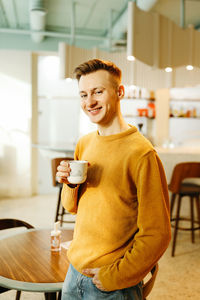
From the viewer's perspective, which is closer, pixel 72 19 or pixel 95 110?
pixel 95 110

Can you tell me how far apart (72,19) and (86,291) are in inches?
183

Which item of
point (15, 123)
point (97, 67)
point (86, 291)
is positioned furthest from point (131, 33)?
point (15, 123)

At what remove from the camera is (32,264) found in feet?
4.79

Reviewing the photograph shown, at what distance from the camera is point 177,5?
196 inches

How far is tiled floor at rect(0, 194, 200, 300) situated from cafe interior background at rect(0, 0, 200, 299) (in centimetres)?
6

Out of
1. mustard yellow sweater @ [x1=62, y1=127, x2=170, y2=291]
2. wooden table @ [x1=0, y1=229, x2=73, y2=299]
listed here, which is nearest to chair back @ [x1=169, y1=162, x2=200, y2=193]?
wooden table @ [x1=0, y1=229, x2=73, y2=299]

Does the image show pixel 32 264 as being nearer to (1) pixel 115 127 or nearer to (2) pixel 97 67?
(1) pixel 115 127

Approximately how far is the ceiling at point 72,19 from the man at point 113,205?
11.5ft

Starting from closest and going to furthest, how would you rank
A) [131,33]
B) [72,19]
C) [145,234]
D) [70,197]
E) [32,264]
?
[145,234] → [70,197] → [32,264] → [131,33] → [72,19]

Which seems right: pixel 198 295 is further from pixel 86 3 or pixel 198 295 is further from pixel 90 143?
pixel 86 3

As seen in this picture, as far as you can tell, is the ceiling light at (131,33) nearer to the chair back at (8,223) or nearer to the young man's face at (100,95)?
the chair back at (8,223)

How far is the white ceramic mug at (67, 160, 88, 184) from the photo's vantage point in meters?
1.05

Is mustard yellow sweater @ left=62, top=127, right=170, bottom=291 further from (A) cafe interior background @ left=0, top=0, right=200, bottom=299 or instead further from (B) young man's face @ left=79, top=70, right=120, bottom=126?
(A) cafe interior background @ left=0, top=0, right=200, bottom=299

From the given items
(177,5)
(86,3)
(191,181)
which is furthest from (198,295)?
(86,3)
